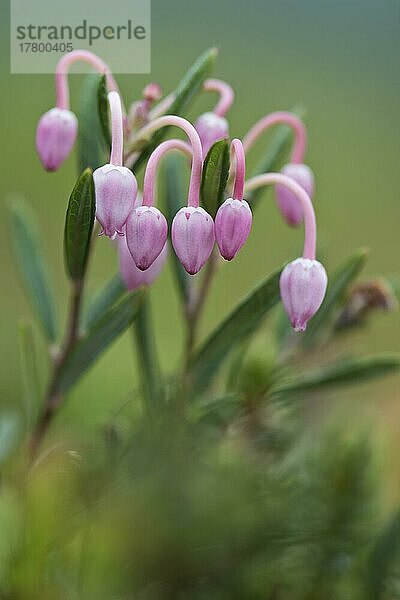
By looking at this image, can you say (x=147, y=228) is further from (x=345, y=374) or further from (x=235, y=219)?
(x=345, y=374)

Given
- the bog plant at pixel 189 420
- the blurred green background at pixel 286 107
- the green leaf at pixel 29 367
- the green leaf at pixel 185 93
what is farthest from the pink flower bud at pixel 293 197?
the blurred green background at pixel 286 107

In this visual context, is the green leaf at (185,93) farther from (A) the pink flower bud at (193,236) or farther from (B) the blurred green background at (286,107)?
(B) the blurred green background at (286,107)

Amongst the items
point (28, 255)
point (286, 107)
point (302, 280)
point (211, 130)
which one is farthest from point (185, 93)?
point (286, 107)

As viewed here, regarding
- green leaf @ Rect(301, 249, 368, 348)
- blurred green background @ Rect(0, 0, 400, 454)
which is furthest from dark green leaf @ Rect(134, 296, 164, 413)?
blurred green background @ Rect(0, 0, 400, 454)

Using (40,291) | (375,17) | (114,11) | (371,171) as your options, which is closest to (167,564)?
(40,291)

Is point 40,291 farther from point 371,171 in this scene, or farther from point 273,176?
point 371,171

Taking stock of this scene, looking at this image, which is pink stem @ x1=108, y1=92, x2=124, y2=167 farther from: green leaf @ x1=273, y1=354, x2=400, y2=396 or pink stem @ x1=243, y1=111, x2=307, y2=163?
green leaf @ x1=273, y1=354, x2=400, y2=396

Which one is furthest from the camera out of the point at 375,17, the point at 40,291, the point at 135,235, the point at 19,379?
the point at 375,17
